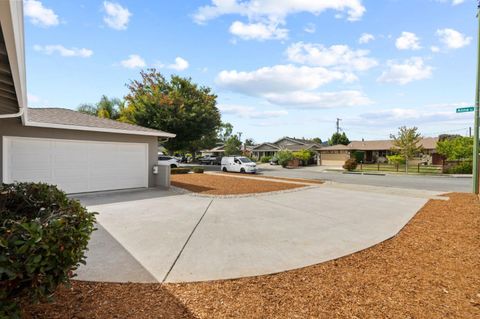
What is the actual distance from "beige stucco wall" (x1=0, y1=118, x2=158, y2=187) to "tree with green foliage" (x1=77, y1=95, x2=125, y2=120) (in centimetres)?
2419

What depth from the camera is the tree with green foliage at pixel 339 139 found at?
52.6 m

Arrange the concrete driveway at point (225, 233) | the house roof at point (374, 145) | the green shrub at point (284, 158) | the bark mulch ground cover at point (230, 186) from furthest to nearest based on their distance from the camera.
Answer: the house roof at point (374, 145), the green shrub at point (284, 158), the bark mulch ground cover at point (230, 186), the concrete driveway at point (225, 233)

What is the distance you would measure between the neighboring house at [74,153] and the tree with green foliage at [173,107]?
14.4 meters

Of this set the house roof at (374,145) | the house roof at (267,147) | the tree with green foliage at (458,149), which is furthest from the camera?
the house roof at (267,147)

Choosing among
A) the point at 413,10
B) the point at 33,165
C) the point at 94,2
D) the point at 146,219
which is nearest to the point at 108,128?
the point at 33,165

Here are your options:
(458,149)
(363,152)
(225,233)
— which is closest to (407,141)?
(458,149)

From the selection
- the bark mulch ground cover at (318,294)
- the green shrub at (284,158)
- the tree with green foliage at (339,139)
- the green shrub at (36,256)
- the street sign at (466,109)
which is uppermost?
the tree with green foliage at (339,139)

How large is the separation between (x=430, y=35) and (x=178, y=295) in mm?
12665

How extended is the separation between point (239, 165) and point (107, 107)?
74.8ft

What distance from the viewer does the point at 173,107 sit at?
26.5 metres

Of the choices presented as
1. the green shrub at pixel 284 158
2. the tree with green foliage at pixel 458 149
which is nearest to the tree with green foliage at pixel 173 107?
the green shrub at pixel 284 158

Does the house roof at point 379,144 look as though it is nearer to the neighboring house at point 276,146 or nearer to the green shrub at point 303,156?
the green shrub at point 303,156

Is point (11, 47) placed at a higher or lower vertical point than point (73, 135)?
higher

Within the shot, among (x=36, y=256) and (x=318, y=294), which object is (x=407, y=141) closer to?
(x=318, y=294)
